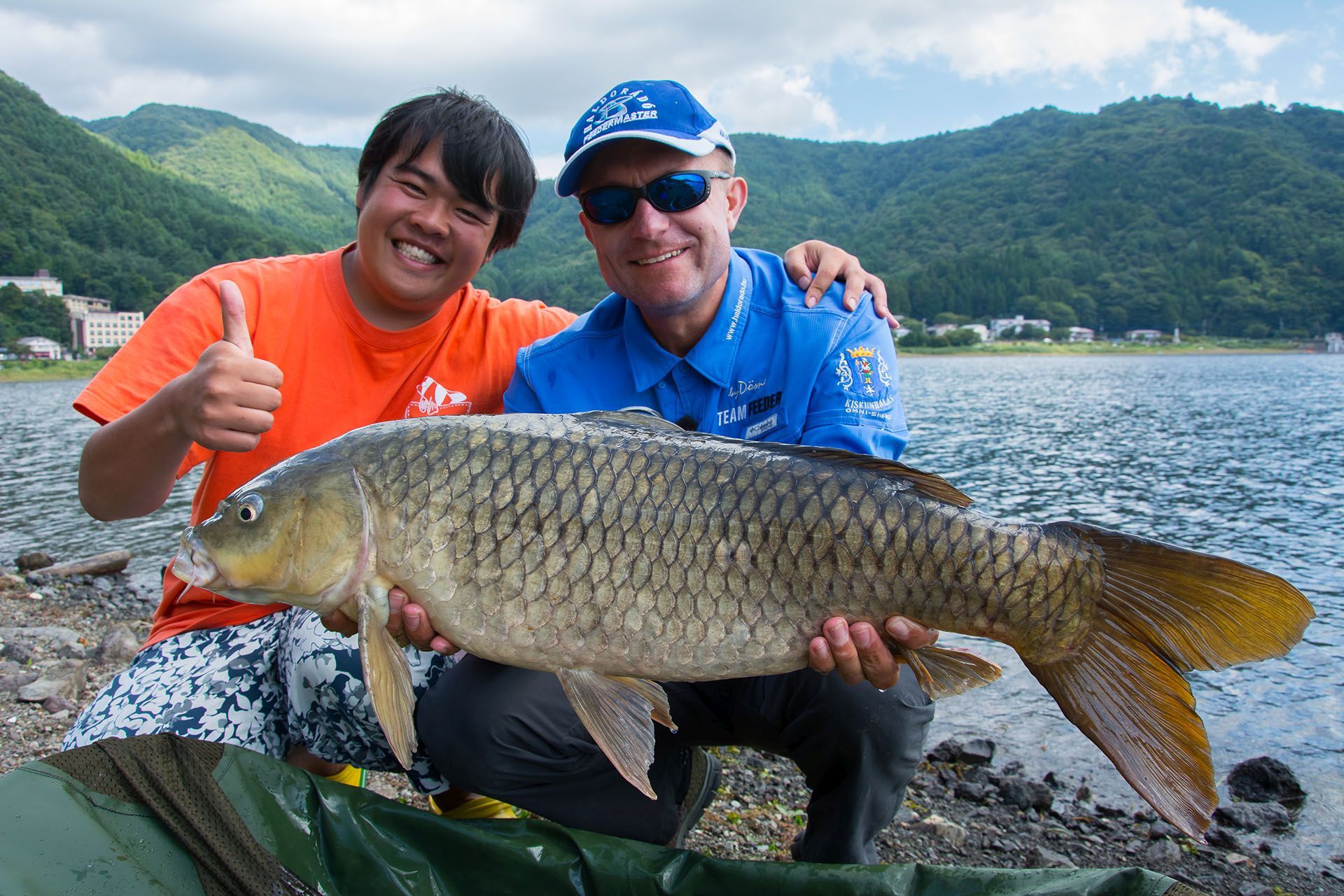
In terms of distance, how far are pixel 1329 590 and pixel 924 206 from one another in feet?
331

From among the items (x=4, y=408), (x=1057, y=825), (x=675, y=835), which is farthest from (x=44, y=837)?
(x=4, y=408)

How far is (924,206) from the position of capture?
102 meters

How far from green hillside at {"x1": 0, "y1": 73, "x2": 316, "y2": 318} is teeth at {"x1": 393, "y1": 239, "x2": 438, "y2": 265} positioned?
66614 mm

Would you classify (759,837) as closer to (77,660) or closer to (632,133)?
(632,133)

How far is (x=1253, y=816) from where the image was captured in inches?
149

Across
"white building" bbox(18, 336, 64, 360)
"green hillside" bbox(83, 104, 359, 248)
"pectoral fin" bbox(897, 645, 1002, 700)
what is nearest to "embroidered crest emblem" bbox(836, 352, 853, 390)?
"pectoral fin" bbox(897, 645, 1002, 700)

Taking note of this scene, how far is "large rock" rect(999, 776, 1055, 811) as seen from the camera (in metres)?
3.76

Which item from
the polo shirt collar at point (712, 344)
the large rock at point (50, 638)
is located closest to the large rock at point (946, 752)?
the polo shirt collar at point (712, 344)

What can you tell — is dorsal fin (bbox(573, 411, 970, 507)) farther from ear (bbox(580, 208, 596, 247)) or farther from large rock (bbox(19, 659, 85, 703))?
large rock (bbox(19, 659, 85, 703))

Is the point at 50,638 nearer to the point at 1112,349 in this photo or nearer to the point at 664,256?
the point at 664,256

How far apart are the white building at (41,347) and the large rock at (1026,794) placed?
63.0m

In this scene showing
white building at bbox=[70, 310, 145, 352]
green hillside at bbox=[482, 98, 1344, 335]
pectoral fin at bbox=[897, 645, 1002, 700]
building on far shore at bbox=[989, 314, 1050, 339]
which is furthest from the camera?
building on far shore at bbox=[989, 314, 1050, 339]

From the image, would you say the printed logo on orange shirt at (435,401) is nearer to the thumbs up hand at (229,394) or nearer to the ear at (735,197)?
the thumbs up hand at (229,394)

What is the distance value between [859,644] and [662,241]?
1.35 m
